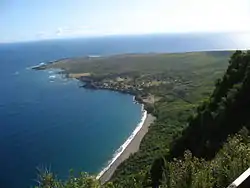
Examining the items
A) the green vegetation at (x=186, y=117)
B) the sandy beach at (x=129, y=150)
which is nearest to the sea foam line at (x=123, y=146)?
the sandy beach at (x=129, y=150)

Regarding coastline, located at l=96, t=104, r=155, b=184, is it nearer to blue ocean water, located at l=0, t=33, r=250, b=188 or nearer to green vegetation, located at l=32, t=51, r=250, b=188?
blue ocean water, located at l=0, t=33, r=250, b=188

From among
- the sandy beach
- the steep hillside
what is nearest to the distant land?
the sandy beach

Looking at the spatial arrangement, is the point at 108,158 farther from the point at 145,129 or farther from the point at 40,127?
the point at 40,127

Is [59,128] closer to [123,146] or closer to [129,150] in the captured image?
[123,146]

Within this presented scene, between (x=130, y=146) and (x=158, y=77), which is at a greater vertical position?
(x=158, y=77)

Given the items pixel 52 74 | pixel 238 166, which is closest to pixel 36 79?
pixel 52 74

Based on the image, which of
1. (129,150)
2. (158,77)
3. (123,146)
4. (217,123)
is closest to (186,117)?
(123,146)
